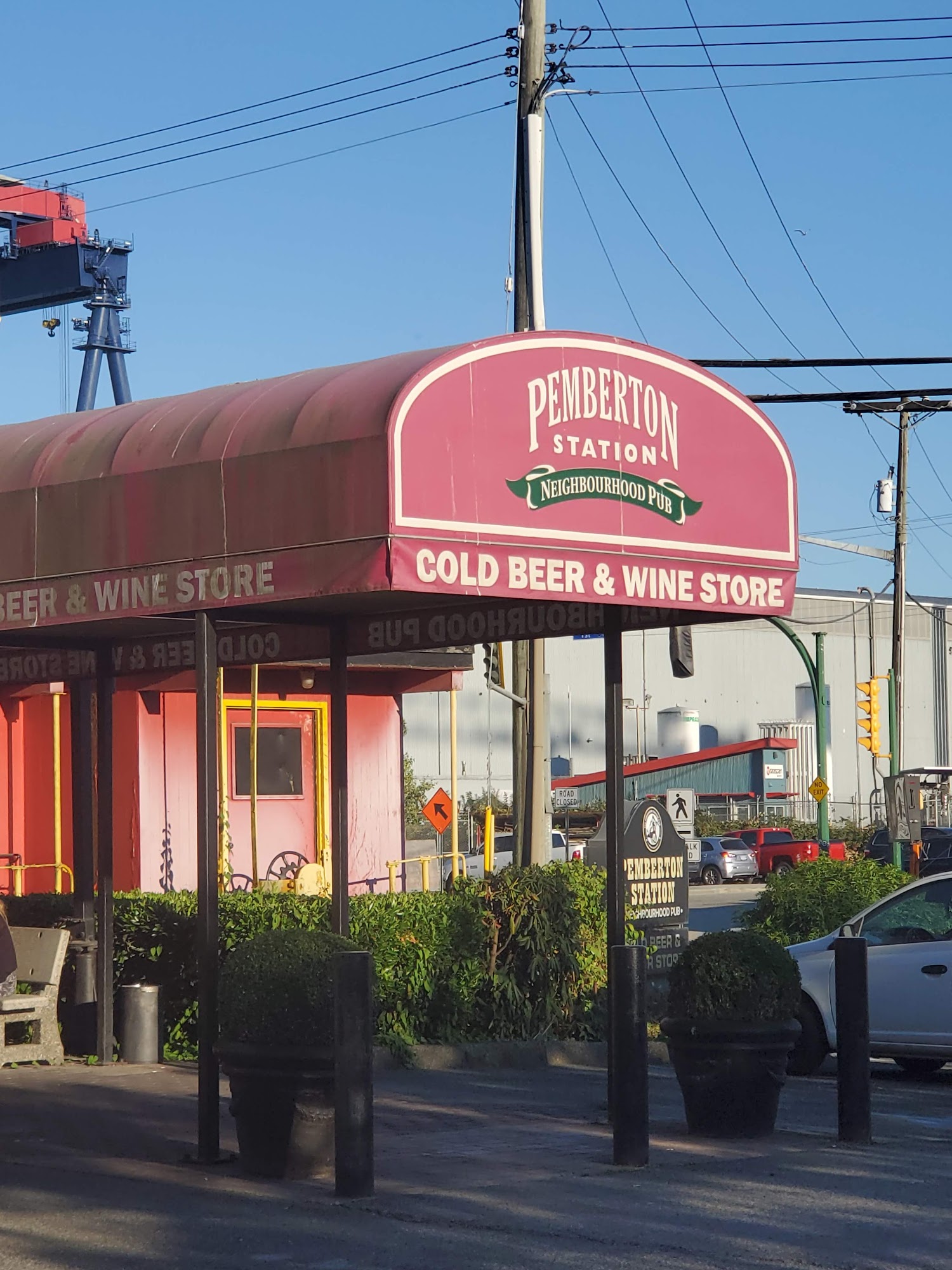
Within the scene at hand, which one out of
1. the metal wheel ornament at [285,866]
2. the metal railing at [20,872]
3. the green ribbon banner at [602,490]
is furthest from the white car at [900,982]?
the metal railing at [20,872]

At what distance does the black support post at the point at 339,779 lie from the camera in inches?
421

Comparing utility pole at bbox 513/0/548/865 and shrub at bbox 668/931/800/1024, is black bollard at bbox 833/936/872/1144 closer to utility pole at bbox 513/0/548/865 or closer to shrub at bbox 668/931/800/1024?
shrub at bbox 668/931/800/1024

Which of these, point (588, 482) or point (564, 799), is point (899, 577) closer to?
point (564, 799)

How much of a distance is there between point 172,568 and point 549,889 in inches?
221

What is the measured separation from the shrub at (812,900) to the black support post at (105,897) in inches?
287

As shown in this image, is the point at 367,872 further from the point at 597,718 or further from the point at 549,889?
the point at 597,718

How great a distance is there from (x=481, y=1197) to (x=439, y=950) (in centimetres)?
524

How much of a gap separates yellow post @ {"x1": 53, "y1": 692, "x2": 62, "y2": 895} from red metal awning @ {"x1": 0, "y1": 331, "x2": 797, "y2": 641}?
7.56 metres

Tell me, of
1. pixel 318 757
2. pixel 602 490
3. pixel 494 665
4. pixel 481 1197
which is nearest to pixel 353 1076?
pixel 481 1197

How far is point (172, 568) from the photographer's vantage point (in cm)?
886

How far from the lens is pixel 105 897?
12.2 meters

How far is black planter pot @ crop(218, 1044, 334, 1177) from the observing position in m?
8.26

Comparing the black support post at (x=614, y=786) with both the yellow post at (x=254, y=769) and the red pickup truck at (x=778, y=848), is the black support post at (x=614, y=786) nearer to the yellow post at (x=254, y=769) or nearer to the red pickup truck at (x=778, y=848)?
the yellow post at (x=254, y=769)

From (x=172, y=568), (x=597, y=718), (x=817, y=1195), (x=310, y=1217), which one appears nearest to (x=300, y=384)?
(x=172, y=568)
